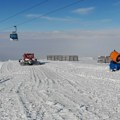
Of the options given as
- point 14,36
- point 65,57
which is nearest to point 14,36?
point 14,36

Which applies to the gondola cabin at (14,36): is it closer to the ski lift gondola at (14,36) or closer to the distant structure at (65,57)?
the ski lift gondola at (14,36)

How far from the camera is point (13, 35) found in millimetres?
43500

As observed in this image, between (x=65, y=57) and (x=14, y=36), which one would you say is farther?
(x=65, y=57)

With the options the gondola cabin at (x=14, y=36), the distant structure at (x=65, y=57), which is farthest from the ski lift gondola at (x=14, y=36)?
the distant structure at (x=65, y=57)

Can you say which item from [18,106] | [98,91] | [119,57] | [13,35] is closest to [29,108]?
[18,106]

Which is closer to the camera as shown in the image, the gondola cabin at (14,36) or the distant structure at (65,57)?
the gondola cabin at (14,36)

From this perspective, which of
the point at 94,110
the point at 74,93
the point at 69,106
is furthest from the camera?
the point at 74,93

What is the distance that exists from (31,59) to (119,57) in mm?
19440

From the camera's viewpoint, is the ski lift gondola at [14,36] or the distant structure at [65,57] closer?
the ski lift gondola at [14,36]

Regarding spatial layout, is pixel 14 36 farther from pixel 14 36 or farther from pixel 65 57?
pixel 65 57

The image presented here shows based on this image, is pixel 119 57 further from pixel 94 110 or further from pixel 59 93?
pixel 94 110

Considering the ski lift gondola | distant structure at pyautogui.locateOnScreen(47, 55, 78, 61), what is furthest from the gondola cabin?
distant structure at pyautogui.locateOnScreen(47, 55, 78, 61)

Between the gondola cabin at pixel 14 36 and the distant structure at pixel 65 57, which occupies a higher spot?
the gondola cabin at pixel 14 36

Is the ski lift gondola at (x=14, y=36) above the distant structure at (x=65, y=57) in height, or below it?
above
